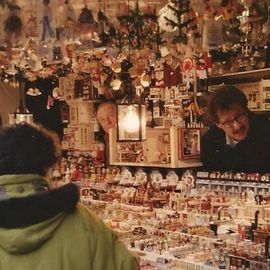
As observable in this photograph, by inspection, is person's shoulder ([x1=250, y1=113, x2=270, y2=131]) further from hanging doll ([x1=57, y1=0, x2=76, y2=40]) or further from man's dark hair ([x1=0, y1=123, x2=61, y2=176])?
man's dark hair ([x1=0, y1=123, x2=61, y2=176])

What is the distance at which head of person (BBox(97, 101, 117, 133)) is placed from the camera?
805cm

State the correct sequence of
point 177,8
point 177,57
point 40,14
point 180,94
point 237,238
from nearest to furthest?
point 40,14 < point 177,8 < point 237,238 < point 177,57 < point 180,94

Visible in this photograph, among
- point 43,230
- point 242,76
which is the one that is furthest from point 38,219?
point 242,76

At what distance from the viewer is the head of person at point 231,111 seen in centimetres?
646

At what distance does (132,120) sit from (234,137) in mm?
1300

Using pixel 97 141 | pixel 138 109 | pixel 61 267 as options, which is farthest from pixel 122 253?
pixel 97 141

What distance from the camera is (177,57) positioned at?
194 inches

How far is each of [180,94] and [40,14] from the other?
372 cm

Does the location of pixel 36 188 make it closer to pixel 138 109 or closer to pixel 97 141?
pixel 138 109

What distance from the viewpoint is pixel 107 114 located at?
812cm

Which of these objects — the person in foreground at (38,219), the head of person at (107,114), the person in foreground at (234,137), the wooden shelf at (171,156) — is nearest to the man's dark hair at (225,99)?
the person in foreground at (234,137)

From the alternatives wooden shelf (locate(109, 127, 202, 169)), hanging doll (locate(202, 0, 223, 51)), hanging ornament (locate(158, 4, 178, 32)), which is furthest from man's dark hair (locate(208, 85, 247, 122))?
hanging doll (locate(202, 0, 223, 51))

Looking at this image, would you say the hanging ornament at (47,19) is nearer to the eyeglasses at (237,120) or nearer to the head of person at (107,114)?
the eyeglasses at (237,120)

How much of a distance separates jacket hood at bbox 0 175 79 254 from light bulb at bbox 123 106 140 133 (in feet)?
12.4
